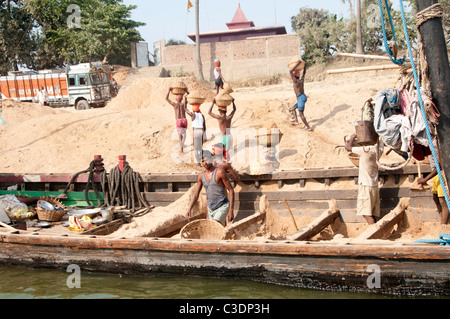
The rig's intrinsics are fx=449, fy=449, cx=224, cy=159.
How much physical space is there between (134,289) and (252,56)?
1892 cm

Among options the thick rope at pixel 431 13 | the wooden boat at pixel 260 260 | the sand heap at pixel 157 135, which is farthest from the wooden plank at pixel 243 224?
the sand heap at pixel 157 135

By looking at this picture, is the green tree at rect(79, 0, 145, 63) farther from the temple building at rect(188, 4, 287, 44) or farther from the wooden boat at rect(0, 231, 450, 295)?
the wooden boat at rect(0, 231, 450, 295)

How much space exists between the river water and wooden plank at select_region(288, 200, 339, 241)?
28.0 inches

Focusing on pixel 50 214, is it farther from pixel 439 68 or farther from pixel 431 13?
pixel 431 13

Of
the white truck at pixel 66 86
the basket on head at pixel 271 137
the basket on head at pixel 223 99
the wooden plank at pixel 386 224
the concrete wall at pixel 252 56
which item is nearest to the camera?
the wooden plank at pixel 386 224

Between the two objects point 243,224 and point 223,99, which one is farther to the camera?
point 223,99

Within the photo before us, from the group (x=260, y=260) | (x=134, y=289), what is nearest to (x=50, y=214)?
(x=134, y=289)

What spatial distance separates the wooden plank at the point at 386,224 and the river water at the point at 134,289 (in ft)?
2.87

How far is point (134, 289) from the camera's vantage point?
5.34 meters

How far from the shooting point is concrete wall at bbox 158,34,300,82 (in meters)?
22.4

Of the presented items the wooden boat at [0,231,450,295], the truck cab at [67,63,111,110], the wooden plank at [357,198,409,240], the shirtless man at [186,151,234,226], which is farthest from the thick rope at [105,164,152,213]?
the truck cab at [67,63,111,110]

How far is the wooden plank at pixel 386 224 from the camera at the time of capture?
17.6 ft

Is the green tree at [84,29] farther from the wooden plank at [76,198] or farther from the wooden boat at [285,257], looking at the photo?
the wooden boat at [285,257]
